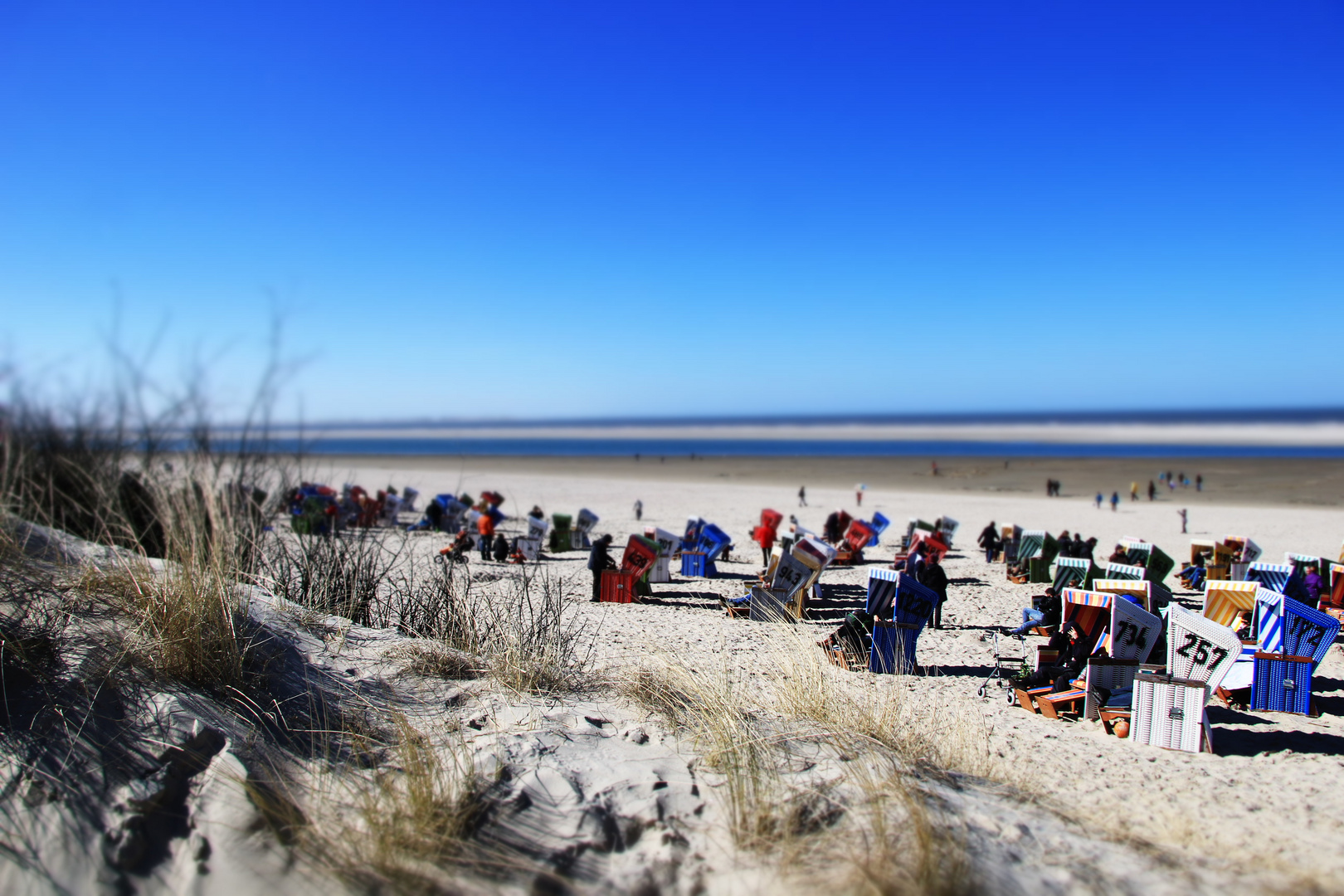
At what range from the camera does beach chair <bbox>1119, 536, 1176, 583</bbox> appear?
14281 mm

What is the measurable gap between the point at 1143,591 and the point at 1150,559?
19.0 ft

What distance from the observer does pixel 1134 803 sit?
5.09 metres

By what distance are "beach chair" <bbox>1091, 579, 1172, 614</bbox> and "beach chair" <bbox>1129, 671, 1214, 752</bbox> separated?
3220 millimetres

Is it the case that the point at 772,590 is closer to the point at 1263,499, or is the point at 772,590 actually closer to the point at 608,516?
the point at 608,516

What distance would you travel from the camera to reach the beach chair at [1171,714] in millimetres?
6324

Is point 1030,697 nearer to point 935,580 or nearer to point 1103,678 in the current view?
point 1103,678

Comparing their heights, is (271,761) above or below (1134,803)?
above

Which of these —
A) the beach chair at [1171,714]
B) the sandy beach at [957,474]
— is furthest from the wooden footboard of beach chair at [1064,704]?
the sandy beach at [957,474]

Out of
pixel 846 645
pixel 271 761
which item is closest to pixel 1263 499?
pixel 846 645

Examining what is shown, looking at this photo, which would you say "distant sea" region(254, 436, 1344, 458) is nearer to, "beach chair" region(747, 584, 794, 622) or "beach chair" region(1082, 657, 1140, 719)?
"beach chair" region(747, 584, 794, 622)

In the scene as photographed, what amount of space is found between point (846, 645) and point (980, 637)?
3048 mm

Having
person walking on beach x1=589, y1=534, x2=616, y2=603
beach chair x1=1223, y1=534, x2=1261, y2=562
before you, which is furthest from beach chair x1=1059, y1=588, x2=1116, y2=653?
beach chair x1=1223, y1=534, x2=1261, y2=562

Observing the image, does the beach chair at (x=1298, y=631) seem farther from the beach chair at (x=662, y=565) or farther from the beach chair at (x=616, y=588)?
the beach chair at (x=662, y=565)

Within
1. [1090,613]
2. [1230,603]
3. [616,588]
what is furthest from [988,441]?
[1090,613]
